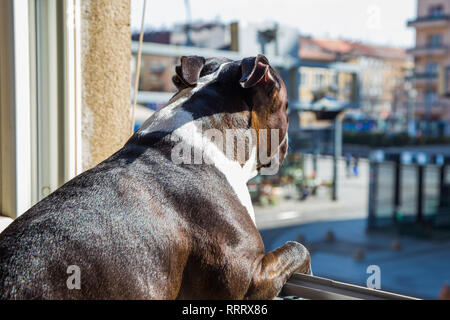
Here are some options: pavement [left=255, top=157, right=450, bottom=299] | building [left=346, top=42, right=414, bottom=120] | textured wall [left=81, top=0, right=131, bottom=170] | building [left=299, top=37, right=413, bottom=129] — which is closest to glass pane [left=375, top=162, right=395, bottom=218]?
pavement [left=255, top=157, right=450, bottom=299]

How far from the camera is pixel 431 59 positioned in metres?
47.4

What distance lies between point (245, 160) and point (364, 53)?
183 feet

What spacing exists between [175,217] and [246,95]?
0.54m

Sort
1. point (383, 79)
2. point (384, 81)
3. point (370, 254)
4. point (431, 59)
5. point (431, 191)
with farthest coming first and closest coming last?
point (384, 81) → point (383, 79) → point (431, 59) → point (431, 191) → point (370, 254)

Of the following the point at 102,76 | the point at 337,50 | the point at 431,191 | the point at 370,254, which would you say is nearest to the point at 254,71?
the point at 102,76

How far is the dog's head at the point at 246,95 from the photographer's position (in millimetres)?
2004

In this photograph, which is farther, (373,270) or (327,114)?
(327,114)

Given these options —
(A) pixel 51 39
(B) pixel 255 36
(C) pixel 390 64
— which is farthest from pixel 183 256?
(C) pixel 390 64

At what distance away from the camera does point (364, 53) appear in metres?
55.5

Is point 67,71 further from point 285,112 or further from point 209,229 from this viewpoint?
point 209,229

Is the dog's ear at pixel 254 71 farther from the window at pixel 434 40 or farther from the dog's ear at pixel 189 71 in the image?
the window at pixel 434 40

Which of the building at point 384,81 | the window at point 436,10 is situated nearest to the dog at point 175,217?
the window at point 436,10

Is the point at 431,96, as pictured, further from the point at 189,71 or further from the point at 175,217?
the point at 175,217

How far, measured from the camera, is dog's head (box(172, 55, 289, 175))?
2004 mm
